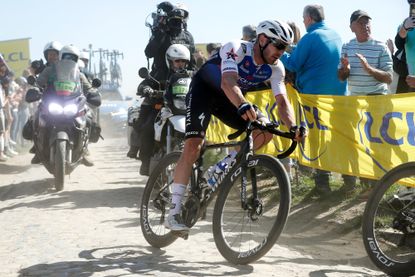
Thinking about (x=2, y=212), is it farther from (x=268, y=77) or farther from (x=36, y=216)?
(x=268, y=77)

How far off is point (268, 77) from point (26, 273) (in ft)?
8.35

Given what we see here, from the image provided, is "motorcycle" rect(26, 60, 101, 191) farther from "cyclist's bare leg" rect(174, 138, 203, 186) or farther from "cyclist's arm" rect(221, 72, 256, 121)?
"cyclist's arm" rect(221, 72, 256, 121)

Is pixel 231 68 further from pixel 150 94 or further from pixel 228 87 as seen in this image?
pixel 150 94

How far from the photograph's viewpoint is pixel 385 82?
8672 millimetres

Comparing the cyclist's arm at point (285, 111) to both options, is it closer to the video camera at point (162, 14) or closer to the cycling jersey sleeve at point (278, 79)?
the cycling jersey sleeve at point (278, 79)

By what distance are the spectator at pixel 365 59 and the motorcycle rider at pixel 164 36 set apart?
2.89 m

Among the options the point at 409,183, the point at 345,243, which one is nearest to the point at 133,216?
the point at 345,243

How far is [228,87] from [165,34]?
5.30 m

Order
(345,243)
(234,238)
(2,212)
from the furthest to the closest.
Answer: (2,212), (345,243), (234,238)

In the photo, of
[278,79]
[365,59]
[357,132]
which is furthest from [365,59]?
[278,79]

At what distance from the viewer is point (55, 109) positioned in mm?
10906

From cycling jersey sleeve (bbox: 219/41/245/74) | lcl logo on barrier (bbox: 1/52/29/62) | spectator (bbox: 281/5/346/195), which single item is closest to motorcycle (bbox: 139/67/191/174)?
spectator (bbox: 281/5/346/195)

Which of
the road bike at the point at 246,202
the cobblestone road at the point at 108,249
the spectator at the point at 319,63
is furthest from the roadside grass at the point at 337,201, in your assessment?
the road bike at the point at 246,202

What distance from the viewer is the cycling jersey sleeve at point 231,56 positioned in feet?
19.5
